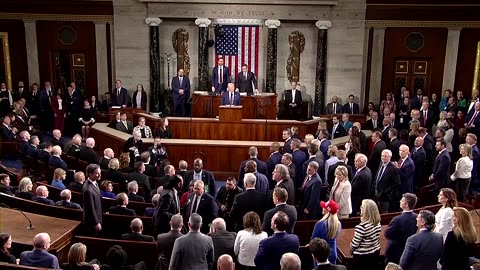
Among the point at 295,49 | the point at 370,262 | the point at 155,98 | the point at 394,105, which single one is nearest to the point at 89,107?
the point at 155,98

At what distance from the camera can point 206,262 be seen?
5453mm

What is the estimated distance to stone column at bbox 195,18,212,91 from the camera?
1675 cm

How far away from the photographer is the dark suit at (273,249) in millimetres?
5230

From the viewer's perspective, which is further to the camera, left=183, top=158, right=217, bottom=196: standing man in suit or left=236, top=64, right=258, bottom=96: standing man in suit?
left=236, top=64, right=258, bottom=96: standing man in suit

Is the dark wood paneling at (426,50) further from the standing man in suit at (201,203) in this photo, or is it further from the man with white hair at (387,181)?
the standing man in suit at (201,203)

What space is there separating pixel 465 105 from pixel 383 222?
847 cm

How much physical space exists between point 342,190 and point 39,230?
4.01m

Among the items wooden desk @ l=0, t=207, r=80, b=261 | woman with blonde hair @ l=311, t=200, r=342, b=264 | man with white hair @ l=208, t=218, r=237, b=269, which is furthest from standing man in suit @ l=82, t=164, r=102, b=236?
woman with blonde hair @ l=311, t=200, r=342, b=264

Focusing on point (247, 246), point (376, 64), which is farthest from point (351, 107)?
point (247, 246)

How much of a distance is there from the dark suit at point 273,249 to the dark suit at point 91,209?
2.63 metres

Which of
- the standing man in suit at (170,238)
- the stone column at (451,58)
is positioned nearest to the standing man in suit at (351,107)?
the stone column at (451,58)

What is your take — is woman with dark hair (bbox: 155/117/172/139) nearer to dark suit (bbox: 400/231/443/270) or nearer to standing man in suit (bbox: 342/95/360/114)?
standing man in suit (bbox: 342/95/360/114)

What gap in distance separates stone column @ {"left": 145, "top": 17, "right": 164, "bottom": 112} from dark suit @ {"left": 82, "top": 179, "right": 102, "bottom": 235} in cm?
1029

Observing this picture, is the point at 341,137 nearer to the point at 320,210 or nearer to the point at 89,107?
the point at 320,210
